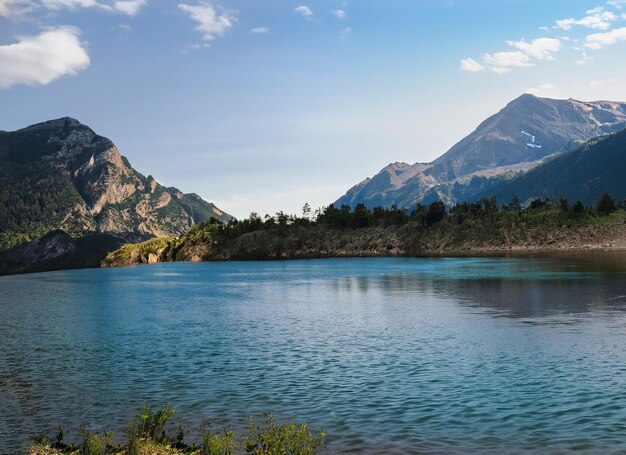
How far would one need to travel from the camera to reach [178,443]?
21562mm

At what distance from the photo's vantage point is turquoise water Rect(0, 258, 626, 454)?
2417 centimetres

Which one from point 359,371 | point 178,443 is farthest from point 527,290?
point 178,443

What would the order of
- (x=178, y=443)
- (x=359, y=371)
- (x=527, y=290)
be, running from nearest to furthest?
(x=178, y=443), (x=359, y=371), (x=527, y=290)

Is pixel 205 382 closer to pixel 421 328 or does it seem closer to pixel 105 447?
pixel 105 447

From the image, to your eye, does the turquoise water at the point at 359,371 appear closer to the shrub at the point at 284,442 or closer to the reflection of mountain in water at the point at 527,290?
the reflection of mountain in water at the point at 527,290

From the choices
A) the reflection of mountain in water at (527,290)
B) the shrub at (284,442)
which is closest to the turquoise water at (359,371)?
the reflection of mountain in water at (527,290)

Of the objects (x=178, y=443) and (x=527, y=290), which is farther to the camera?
(x=527, y=290)

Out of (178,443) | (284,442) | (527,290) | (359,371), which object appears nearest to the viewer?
(284,442)

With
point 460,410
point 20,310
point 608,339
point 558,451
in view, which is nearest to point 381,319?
point 608,339

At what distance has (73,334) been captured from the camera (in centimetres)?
5894

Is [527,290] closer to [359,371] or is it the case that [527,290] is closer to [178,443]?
[359,371]

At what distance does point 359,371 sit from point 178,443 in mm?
16990

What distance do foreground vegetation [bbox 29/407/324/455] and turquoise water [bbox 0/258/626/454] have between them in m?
1.68

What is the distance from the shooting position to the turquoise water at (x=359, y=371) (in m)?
24.2
